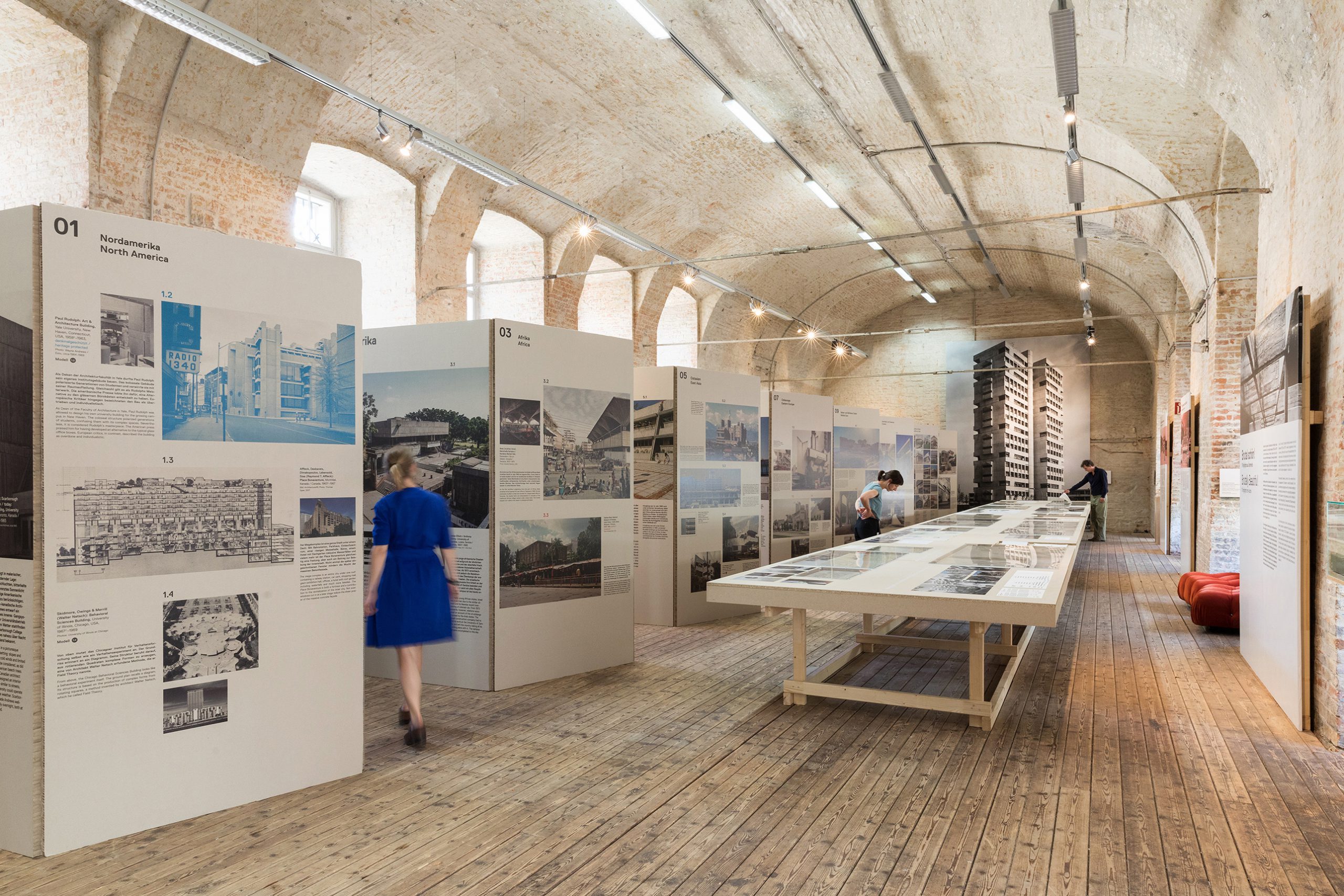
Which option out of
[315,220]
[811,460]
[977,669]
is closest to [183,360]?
[977,669]

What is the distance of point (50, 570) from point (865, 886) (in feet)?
11.1

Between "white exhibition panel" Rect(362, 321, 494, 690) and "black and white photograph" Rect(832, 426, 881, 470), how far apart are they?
7.56 m

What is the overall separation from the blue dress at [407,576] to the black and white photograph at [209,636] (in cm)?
98

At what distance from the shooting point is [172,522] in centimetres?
373

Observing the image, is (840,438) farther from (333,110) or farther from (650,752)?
(650,752)

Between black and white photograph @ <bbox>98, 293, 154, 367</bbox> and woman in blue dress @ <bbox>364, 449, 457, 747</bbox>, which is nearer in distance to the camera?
black and white photograph @ <bbox>98, 293, 154, 367</bbox>

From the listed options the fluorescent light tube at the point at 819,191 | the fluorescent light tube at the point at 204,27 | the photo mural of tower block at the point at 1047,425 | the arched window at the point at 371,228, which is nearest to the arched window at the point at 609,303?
the fluorescent light tube at the point at 819,191

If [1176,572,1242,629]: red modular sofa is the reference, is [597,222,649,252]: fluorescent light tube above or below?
above

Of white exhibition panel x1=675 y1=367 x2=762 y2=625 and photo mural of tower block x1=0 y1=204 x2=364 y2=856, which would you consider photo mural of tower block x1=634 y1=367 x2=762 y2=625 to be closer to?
white exhibition panel x1=675 y1=367 x2=762 y2=625

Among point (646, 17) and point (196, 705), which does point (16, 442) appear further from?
point (646, 17)

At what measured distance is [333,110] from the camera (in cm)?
1062

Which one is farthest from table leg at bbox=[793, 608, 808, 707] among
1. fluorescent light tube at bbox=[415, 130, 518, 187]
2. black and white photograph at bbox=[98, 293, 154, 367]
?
fluorescent light tube at bbox=[415, 130, 518, 187]

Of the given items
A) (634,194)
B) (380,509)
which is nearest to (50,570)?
(380,509)

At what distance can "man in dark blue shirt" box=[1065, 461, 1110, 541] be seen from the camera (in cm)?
2008
